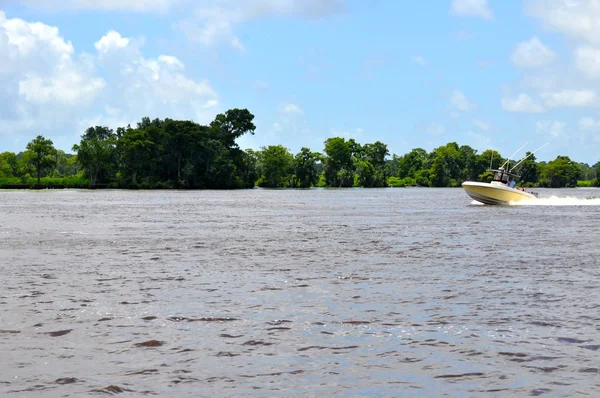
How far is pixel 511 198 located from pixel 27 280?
207 feet

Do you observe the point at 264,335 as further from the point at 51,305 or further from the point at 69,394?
the point at 51,305

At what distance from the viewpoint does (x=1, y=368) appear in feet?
34.8

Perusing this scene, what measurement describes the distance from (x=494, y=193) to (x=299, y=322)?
63.6 m

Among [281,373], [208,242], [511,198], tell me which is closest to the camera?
[281,373]

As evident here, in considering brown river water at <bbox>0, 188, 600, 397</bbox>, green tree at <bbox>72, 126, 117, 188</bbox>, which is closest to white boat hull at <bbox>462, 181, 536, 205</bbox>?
brown river water at <bbox>0, 188, 600, 397</bbox>

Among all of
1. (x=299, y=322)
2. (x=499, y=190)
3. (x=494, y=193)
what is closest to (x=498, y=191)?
(x=499, y=190)

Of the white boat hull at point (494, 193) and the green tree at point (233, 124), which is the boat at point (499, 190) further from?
the green tree at point (233, 124)

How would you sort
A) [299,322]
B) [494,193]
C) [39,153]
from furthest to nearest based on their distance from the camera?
[39,153] < [494,193] < [299,322]

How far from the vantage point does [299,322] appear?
1400cm

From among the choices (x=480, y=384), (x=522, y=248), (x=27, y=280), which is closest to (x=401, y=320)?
(x=480, y=384)

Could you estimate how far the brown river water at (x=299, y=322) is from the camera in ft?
33.0

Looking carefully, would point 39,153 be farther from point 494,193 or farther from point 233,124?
point 494,193

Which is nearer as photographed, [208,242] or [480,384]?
[480,384]

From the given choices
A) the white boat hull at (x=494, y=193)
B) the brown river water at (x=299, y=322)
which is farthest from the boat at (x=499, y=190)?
the brown river water at (x=299, y=322)
